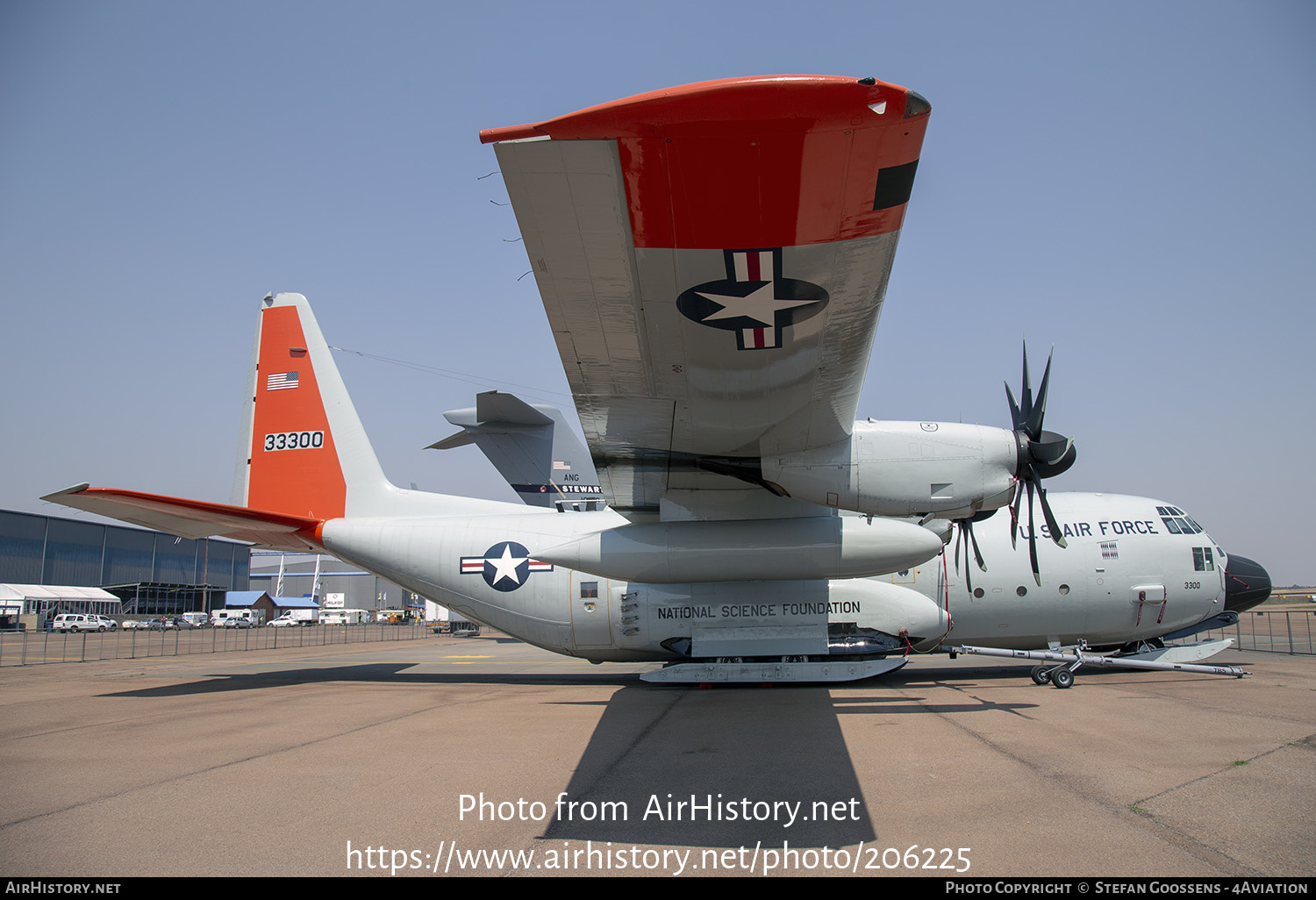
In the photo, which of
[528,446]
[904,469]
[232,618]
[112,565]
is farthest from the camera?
[112,565]

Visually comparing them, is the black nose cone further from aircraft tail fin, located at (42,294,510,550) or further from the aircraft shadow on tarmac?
aircraft tail fin, located at (42,294,510,550)

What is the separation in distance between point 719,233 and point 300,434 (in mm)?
11839

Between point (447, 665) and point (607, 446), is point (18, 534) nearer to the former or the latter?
point (447, 665)

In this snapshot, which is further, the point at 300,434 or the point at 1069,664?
the point at 300,434

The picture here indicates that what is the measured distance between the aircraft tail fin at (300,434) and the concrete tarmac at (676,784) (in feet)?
12.4

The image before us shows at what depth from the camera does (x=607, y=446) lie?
9.08m

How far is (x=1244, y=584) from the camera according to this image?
46.8 ft

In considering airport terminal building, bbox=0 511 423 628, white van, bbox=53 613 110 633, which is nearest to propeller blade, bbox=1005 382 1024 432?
airport terminal building, bbox=0 511 423 628

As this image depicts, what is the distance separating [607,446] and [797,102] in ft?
18.7

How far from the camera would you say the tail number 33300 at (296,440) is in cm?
1389

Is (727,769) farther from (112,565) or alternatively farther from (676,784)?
(112,565)

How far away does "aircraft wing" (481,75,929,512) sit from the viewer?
12.9 ft

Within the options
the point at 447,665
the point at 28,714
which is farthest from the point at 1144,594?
the point at 28,714

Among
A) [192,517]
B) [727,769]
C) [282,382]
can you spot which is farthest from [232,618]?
[727,769]
